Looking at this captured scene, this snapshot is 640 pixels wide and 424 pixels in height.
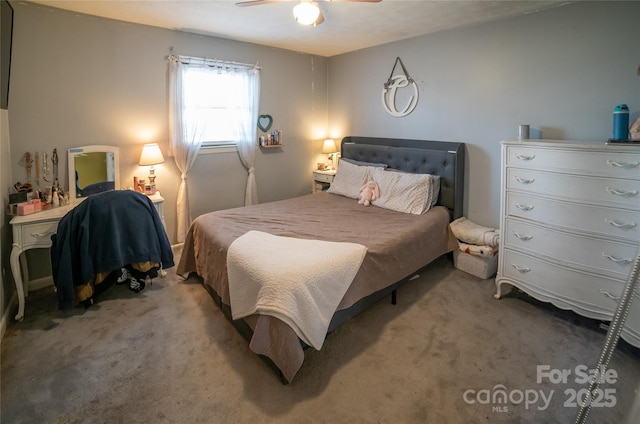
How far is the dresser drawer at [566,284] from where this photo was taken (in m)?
2.20

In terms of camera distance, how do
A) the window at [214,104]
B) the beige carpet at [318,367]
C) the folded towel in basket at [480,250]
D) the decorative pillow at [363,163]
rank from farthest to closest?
the decorative pillow at [363,163], the window at [214,104], the folded towel in basket at [480,250], the beige carpet at [318,367]

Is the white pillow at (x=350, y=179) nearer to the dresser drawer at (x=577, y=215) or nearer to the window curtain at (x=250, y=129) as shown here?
the window curtain at (x=250, y=129)

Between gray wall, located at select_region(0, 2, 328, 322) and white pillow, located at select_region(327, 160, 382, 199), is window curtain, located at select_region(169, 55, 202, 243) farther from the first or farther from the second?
white pillow, located at select_region(327, 160, 382, 199)

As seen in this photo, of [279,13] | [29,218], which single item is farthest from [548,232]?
[29,218]

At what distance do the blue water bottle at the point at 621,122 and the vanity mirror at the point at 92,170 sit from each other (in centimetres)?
420

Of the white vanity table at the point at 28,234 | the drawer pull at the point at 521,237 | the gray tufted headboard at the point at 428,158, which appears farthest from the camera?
the gray tufted headboard at the point at 428,158

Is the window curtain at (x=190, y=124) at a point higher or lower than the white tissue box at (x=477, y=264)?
higher

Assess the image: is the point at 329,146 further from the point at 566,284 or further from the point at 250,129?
the point at 566,284

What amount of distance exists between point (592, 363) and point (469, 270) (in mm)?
1297

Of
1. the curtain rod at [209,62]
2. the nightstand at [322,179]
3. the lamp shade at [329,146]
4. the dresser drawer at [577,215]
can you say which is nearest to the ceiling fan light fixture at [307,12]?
the dresser drawer at [577,215]

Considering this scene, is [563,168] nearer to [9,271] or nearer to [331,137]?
[331,137]

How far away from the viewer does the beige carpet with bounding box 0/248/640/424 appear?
1728 millimetres

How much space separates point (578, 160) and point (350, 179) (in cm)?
224

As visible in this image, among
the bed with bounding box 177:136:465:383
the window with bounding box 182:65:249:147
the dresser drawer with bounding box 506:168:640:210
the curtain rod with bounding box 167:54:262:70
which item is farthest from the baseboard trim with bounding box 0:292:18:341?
the dresser drawer with bounding box 506:168:640:210
